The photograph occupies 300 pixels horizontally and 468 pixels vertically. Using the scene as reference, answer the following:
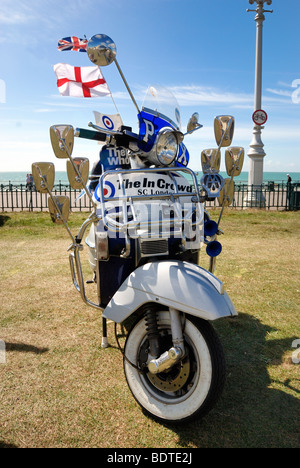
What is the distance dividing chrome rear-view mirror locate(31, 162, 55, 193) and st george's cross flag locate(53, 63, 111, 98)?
1.26 m

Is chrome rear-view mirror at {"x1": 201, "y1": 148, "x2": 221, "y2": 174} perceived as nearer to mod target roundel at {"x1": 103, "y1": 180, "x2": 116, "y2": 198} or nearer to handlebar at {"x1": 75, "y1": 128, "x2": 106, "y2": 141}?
mod target roundel at {"x1": 103, "y1": 180, "x2": 116, "y2": 198}

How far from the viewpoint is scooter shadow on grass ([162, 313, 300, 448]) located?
2180 mm

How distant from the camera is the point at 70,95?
12.2ft

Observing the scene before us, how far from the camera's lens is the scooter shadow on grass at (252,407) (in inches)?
85.8

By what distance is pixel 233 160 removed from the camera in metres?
3.19

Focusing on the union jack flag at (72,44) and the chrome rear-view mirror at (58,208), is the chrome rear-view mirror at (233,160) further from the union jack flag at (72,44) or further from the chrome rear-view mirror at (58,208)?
the union jack flag at (72,44)

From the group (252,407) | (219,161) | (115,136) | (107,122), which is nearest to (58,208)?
(115,136)

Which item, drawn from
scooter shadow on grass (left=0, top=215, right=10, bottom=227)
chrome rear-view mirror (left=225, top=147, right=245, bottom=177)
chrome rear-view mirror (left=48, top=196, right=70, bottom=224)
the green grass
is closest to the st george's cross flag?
chrome rear-view mirror (left=48, top=196, right=70, bottom=224)

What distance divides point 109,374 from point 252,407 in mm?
Result: 1164

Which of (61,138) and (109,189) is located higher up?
(61,138)

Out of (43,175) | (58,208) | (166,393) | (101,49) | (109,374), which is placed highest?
(101,49)

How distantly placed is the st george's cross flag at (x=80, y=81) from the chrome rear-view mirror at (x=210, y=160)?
1392 millimetres

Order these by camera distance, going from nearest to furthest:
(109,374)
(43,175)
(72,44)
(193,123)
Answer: (43,175), (109,374), (193,123), (72,44)

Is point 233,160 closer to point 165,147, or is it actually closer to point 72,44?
point 165,147
